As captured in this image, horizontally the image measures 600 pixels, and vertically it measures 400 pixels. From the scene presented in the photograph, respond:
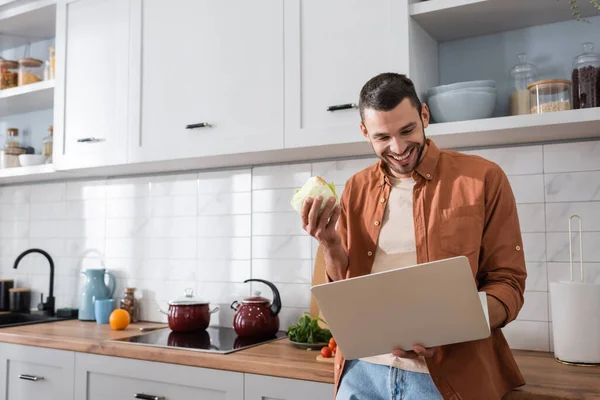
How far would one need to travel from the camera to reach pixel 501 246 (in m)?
1.32

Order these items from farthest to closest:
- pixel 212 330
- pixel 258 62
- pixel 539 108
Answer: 1. pixel 212 330
2. pixel 258 62
3. pixel 539 108

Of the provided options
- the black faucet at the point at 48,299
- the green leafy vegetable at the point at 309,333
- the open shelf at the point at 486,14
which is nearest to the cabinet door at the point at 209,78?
the open shelf at the point at 486,14

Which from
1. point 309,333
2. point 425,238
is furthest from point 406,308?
point 309,333

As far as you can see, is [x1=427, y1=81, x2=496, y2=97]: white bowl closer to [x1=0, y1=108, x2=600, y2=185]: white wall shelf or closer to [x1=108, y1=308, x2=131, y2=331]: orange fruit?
[x1=0, y1=108, x2=600, y2=185]: white wall shelf

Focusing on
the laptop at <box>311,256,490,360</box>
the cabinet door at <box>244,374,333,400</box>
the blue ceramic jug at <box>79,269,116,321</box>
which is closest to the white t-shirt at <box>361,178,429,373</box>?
the laptop at <box>311,256,490,360</box>

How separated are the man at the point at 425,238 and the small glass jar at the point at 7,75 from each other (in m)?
2.37

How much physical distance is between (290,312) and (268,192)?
1.70 feet

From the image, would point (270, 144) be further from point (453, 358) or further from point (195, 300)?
point (453, 358)

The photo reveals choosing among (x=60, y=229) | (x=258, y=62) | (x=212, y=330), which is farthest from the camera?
(x=60, y=229)

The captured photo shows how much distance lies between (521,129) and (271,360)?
3.41 ft

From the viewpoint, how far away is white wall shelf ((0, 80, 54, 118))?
2795mm

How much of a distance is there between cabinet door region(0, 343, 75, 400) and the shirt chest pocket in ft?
4.99

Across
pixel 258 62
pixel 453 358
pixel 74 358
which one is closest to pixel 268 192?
pixel 258 62

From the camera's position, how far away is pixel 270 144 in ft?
6.77
